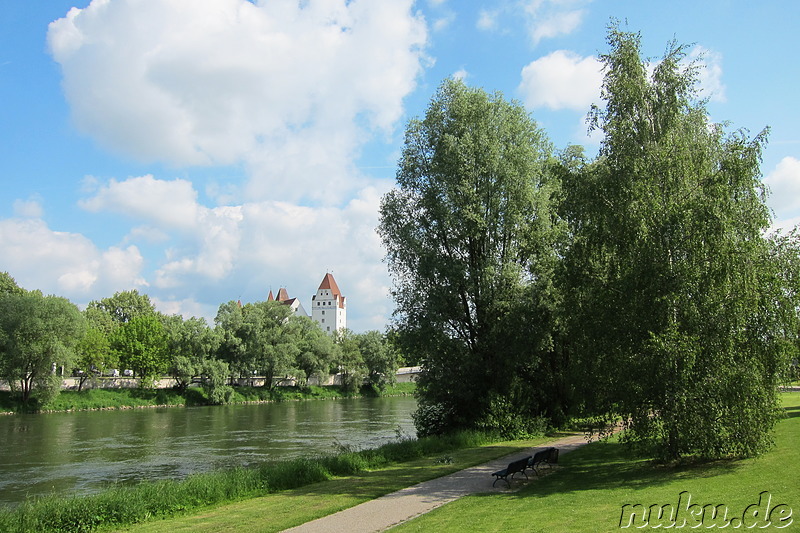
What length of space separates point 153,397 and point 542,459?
61194 millimetres

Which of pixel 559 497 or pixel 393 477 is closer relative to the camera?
pixel 559 497

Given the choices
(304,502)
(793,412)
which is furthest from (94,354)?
(793,412)

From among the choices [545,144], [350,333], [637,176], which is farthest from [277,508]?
[350,333]

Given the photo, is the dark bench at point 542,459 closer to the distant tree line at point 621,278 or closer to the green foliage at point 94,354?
the distant tree line at point 621,278

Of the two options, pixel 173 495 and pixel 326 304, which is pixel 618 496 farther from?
pixel 326 304

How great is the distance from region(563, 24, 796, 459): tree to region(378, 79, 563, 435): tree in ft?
23.6

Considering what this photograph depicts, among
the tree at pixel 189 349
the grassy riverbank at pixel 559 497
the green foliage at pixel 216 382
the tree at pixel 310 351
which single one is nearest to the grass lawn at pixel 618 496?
the grassy riverbank at pixel 559 497

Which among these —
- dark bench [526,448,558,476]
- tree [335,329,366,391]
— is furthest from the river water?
tree [335,329,366,391]

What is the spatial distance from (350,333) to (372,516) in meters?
91.4

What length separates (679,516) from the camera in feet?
33.4

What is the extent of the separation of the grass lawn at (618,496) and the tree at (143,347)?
65.3 meters

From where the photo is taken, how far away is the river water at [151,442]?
2353 cm

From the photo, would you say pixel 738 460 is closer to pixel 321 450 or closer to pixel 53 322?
pixel 321 450

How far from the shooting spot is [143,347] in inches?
2908
